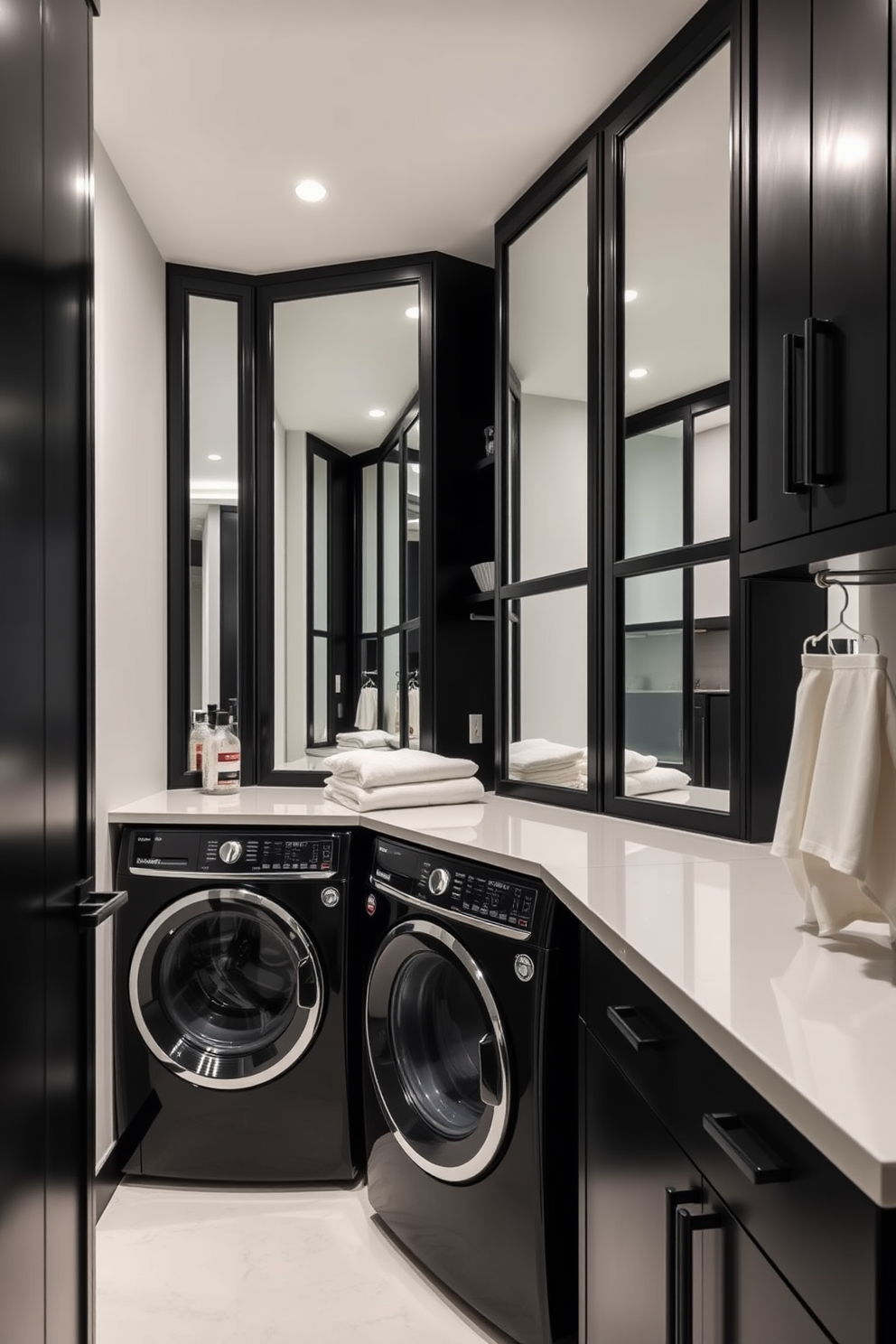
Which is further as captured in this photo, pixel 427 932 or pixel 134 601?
pixel 134 601

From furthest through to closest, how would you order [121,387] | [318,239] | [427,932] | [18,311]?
1. [318,239]
2. [121,387]
3. [427,932]
4. [18,311]

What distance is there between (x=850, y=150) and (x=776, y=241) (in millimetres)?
213

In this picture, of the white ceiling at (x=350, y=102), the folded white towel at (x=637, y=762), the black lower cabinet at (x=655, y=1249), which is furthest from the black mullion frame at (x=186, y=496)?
the black lower cabinet at (x=655, y=1249)

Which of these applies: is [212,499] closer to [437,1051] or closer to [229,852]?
[229,852]

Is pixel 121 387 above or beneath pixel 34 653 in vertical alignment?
above

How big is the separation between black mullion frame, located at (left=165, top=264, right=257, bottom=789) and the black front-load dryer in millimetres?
622

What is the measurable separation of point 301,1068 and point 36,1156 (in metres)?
1.10

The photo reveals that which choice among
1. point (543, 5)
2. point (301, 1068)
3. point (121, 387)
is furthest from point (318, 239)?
point (301, 1068)

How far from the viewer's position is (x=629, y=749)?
2.16 m

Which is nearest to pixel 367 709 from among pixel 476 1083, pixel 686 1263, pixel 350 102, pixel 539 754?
pixel 539 754

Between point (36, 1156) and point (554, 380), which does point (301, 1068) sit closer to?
point (36, 1156)

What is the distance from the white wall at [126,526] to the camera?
7.41 ft

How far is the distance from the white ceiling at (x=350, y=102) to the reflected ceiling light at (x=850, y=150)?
0.99m

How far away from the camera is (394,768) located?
2369 mm
